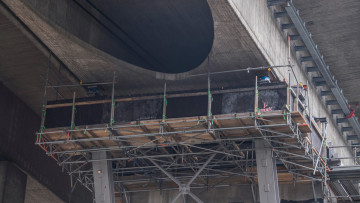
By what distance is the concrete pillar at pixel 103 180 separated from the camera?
28344 millimetres

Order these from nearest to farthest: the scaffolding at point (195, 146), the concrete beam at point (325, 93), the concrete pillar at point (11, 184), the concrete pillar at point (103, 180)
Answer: the scaffolding at point (195, 146)
the concrete pillar at point (103, 180)
the concrete pillar at point (11, 184)
the concrete beam at point (325, 93)

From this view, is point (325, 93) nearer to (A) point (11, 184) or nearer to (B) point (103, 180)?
(B) point (103, 180)

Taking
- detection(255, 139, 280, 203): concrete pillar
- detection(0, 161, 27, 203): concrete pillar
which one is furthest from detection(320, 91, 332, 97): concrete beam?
detection(0, 161, 27, 203): concrete pillar

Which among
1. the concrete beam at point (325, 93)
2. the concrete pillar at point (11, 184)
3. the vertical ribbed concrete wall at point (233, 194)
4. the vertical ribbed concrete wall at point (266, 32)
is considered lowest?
the vertical ribbed concrete wall at point (233, 194)

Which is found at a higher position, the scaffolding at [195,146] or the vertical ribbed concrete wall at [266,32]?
the vertical ribbed concrete wall at [266,32]

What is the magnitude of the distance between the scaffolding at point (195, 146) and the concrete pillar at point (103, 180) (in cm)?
14

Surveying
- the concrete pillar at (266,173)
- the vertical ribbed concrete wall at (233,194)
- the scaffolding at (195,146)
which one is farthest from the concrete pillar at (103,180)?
the concrete pillar at (266,173)

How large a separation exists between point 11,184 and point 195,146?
10.6 m

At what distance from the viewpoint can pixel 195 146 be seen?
27406mm

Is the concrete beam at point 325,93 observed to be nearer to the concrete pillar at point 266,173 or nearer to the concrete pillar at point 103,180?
the concrete pillar at point 266,173

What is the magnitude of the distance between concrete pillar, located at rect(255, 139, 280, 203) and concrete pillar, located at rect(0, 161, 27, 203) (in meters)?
12.4

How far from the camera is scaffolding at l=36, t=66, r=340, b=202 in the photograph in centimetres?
2642

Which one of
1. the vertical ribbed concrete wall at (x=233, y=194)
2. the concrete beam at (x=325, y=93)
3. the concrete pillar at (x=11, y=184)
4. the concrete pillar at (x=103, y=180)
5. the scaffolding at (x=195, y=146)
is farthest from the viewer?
the concrete beam at (x=325, y=93)

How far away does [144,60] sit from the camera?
33.3 meters
